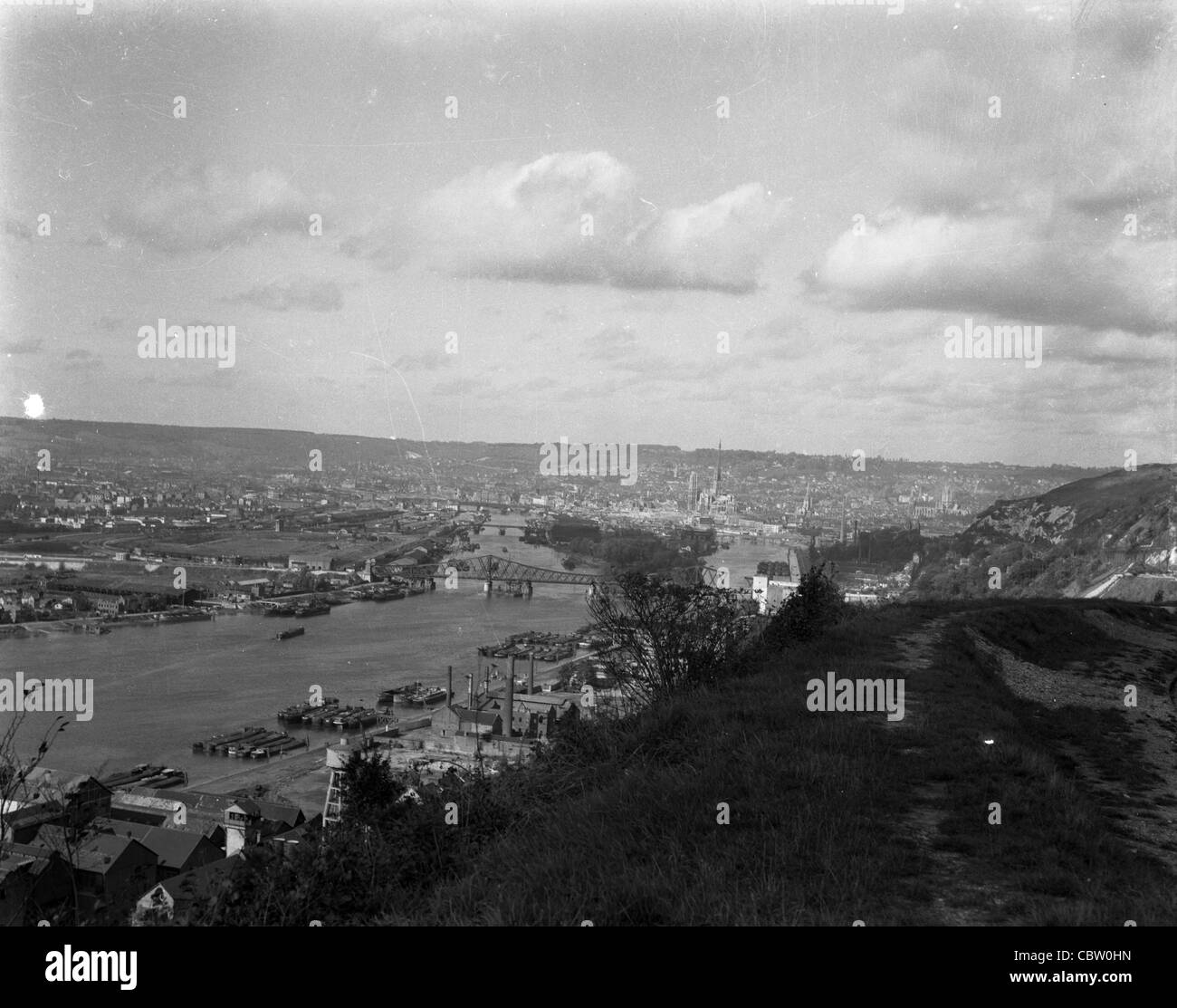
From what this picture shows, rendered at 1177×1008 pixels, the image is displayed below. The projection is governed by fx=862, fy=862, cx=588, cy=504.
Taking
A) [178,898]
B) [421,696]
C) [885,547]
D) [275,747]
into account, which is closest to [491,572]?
[421,696]

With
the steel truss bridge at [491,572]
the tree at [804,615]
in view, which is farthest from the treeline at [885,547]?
the tree at [804,615]

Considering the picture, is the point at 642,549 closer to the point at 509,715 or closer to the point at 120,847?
the point at 509,715

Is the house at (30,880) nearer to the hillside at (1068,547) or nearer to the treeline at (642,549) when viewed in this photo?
the treeline at (642,549)

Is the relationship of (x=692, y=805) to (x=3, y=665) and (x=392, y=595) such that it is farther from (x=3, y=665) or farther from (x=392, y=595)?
(x=392, y=595)

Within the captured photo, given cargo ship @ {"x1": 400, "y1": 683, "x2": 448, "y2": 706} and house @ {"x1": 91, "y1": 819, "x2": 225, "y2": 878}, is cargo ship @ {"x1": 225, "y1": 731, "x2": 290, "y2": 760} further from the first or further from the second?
house @ {"x1": 91, "y1": 819, "x2": 225, "y2": 878}

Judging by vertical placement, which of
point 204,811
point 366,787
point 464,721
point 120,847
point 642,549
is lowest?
point 204,811

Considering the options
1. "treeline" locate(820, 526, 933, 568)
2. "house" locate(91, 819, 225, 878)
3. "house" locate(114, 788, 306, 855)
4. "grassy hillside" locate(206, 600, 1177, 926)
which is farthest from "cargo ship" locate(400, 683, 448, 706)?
"treeline" locate(820, 526, 933, 568)
